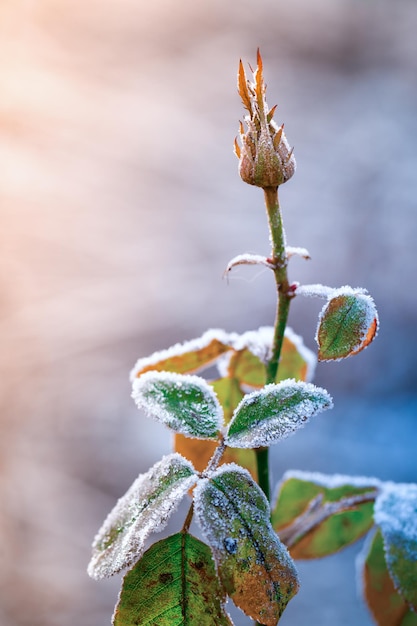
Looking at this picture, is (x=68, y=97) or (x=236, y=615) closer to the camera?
(x=236, y=615)

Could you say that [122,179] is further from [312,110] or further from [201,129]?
[312,110]

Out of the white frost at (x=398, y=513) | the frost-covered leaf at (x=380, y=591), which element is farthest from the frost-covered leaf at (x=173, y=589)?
the frost-covered leaf at (x=380, y=591)

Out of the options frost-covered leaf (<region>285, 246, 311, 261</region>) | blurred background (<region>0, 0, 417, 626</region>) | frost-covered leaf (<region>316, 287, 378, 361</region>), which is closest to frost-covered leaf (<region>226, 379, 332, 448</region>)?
frost-covered leaf (<region>316, 287, 378, 361</region>)

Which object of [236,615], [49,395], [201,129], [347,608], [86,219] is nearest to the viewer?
[236,615]

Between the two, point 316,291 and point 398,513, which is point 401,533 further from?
point 316,291

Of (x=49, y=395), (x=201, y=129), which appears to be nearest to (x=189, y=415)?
(x=49, y=395)

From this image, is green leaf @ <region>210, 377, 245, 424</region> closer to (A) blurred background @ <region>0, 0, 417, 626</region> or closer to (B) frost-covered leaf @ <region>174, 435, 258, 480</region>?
(B) frost-covered leaf @ <region>174, 435, 258, 480</region>
